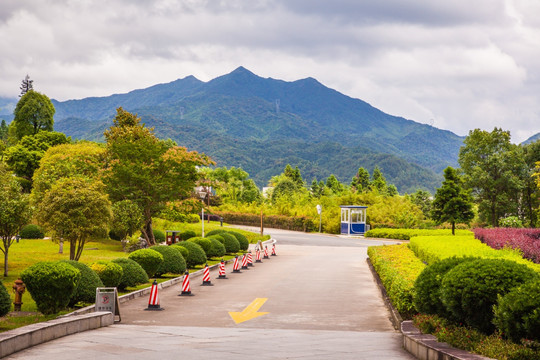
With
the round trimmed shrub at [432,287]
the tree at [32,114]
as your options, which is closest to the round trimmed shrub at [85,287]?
the round trimmed shrub at [432,287]

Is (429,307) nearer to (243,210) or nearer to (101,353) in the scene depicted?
(101,353)

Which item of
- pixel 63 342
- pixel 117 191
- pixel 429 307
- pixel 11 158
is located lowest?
pixel 63 342

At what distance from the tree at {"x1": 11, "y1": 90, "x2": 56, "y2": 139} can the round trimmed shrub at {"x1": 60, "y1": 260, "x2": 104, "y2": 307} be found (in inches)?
2934

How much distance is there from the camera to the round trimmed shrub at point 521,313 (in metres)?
7.93

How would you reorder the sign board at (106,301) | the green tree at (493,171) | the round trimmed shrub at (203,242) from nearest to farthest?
1. the sign board at (106,301)
2. the round trimmed shrub at (203,242)
3. the green tree at (493,171)

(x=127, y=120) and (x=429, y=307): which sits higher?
(x=127, y=120)

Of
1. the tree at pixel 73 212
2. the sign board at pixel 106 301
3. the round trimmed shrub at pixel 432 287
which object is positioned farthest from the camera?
the tree at pixel 73 212

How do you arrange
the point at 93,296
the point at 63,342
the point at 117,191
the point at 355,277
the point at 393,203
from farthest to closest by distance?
the point at 393,203, the point at 117,191, the point at 355,277, the point at 93,296, the point at 63,342

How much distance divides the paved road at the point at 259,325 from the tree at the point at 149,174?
36.8 feet

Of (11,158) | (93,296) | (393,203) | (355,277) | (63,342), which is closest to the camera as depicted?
(63,342)

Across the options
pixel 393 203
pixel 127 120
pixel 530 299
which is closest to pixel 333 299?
pixel 530 299

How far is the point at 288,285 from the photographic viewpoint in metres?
23.5

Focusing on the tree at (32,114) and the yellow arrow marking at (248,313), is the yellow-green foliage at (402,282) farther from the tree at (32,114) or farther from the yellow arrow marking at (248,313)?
the tree at (32,114)

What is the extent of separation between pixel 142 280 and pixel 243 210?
6327 cm
